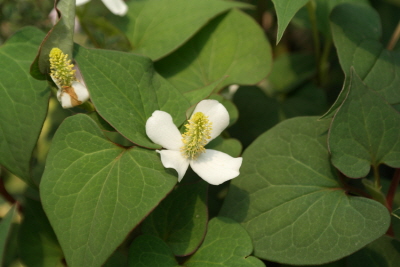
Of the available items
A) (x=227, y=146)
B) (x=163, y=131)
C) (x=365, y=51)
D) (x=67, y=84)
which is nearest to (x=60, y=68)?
(x=67, y=84)

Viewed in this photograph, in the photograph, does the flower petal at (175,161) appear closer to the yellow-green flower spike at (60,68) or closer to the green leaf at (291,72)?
the yellow-green flower spike at (60,68)

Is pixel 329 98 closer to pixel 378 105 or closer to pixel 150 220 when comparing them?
pixel 378 105

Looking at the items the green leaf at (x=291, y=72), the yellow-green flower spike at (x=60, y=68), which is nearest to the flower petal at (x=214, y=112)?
the yellow-green flower spike at (x=60, y=68)

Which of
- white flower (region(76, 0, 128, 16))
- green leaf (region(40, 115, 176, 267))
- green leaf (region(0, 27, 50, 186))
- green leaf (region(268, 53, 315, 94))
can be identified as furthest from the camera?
green leaf (region(268, 53, 315, 94))

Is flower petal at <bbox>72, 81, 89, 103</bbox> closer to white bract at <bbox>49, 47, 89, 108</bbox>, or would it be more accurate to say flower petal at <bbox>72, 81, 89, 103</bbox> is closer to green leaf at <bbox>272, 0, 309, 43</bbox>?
white bract at <bbox>49, 47, 89, 108</bbox>

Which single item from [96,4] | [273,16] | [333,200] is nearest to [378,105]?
[333,200]

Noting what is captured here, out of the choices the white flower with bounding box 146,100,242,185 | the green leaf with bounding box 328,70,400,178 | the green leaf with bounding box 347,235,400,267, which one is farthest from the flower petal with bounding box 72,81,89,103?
the green leaf with bounding box 347,235,400,267
